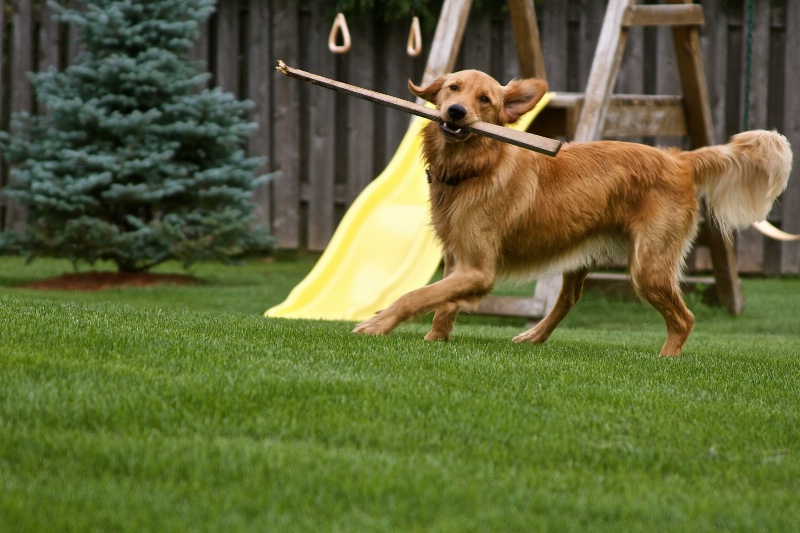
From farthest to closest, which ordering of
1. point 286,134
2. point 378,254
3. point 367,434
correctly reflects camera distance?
point 286,134, point 378,254, point 367,434

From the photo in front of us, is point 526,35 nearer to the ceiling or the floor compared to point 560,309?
nearer to the ceiling

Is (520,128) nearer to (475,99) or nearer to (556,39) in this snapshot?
(475,99)

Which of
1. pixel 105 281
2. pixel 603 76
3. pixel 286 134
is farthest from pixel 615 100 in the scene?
pixel 105 281

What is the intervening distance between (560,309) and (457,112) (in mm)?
1403

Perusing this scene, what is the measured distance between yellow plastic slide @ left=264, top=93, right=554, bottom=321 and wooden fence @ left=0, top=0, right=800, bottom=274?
9.64 ft

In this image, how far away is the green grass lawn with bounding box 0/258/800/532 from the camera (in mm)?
2373

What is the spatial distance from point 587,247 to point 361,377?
2.06 meters

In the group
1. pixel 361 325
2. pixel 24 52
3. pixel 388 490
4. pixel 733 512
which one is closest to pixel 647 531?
pixel 733 512

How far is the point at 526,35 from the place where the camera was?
8.56m

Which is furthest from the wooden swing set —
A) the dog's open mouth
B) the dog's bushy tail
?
the dog's open mouth

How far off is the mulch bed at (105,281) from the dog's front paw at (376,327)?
16.3 ft

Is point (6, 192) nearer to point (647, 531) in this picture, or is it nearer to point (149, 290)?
point (149, 290)

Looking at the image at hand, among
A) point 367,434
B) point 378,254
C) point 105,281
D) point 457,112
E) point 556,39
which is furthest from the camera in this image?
point 556,39

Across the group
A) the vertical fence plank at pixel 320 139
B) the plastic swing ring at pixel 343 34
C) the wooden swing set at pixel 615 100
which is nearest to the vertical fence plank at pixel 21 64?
the vertical fence plank at pixel 320 139
